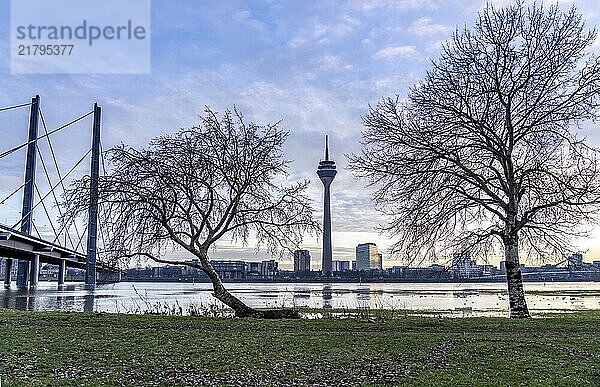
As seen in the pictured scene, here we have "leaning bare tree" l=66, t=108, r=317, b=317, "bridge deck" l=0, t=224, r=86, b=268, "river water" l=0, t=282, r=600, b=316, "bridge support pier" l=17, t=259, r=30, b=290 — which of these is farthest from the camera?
"bridge support pier" l=17, t=259, r=30, b=290

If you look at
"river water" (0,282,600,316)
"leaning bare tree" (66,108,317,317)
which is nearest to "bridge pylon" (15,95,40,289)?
"river water" (0,282,600,316)

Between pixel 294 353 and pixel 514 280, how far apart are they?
13863 millimetres

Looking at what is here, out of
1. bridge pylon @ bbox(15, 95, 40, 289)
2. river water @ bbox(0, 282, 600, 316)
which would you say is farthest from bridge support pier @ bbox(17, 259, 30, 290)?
river water @ bbox(0, 282, 600, 316)

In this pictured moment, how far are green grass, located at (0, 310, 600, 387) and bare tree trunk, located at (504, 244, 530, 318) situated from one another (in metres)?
4.22

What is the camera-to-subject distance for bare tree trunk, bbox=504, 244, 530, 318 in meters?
23.5

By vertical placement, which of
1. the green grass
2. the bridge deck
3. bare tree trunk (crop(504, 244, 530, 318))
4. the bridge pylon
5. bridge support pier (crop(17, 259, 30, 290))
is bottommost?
the green grass

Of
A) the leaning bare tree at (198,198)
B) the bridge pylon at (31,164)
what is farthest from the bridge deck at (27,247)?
the leaning bare tree at (198,198)

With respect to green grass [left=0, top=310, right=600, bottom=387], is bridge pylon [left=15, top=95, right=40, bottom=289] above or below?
above

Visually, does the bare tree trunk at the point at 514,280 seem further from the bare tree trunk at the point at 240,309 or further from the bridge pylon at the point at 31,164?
the bridge pylon at the point at 31,164

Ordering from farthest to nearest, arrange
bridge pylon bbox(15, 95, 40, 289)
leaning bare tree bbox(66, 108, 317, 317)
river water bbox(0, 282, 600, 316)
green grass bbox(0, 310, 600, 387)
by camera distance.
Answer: bridge pylon bbox(15, 95, 40, 289) < river water bbox(0, 282, 600, 316) < leaning bare tree bbox(66, 108, 317, 317) < green grass bbox(0, 310, 600, 387)

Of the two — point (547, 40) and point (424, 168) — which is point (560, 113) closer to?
point (547, 40)

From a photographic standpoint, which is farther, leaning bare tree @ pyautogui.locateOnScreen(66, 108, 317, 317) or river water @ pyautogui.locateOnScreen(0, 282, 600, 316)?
river water @ pyautogui.locateOnScreen(0, 282, 600, 316)

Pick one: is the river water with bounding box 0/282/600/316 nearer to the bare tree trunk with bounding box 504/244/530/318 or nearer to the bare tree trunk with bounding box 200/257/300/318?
the bare tree trunk with bounding box 200/257/300/318

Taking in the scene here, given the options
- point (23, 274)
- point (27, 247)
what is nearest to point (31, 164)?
point (27, 247)
